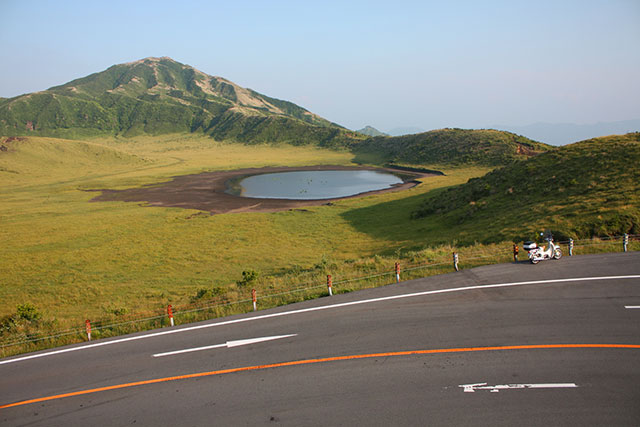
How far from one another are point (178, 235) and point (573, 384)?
143ft

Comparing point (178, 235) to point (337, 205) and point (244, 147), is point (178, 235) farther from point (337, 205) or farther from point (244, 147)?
point (244, 147)

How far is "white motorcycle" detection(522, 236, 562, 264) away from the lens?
18.4 metres

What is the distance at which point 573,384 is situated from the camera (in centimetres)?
922

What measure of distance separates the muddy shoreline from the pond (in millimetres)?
3515

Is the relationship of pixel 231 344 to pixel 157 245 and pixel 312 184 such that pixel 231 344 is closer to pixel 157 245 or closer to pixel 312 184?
pixel 157 245

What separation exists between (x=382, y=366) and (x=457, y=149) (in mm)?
110615

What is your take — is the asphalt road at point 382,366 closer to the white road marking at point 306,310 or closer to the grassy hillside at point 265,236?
the white road marking at point 306,310

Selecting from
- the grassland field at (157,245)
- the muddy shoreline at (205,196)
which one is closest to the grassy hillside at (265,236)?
the grassland field at (157,245)

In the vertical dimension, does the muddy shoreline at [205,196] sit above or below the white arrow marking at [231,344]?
above

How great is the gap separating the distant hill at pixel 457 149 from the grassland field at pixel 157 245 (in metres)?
26.6

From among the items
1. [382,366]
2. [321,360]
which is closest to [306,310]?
[321,360]

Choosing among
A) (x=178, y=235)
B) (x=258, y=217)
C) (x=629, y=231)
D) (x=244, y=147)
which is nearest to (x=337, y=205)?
(x=258, y=217)

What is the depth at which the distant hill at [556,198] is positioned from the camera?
26.1 meters

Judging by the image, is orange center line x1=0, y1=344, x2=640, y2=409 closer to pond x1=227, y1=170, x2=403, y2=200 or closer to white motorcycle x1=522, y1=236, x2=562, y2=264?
white motorcycle x1=522, y1=236, x2=562, y2=264
